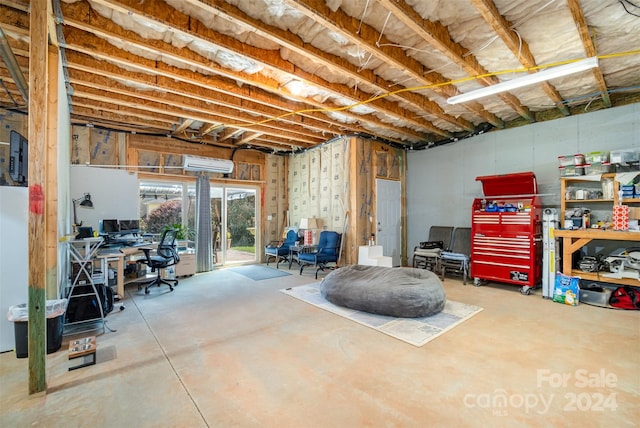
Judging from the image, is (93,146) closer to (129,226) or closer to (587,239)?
(129,226)

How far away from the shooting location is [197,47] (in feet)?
9.95

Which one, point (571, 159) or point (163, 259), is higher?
point (571, 159)

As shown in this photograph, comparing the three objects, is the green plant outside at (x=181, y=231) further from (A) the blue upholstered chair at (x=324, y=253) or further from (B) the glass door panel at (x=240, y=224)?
(A) the blue upholstered chair at (x=324, y=253)

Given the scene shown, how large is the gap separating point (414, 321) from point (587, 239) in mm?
2792

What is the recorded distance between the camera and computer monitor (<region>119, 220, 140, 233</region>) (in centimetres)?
493

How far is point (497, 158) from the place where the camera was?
555 cm

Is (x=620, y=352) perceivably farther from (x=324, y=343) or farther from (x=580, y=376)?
(x=324, y=343)

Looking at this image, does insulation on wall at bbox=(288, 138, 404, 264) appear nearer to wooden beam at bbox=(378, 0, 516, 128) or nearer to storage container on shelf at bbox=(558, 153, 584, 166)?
wooden beam at bbox=(378, 0, 516, 128)

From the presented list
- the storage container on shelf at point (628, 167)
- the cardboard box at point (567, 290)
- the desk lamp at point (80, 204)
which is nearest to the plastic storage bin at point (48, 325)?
the desk lamp at point (80, 204)

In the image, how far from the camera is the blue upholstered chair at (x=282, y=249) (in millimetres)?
6727

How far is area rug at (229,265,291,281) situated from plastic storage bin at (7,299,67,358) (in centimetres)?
305

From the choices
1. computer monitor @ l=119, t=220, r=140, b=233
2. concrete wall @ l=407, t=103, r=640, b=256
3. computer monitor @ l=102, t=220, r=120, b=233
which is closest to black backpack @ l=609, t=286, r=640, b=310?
concrete wall @ l=407, t=103, r=640, b=256

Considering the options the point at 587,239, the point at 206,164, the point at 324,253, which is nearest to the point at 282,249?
the point at 324,253

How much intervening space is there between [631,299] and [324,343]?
4.09 m
